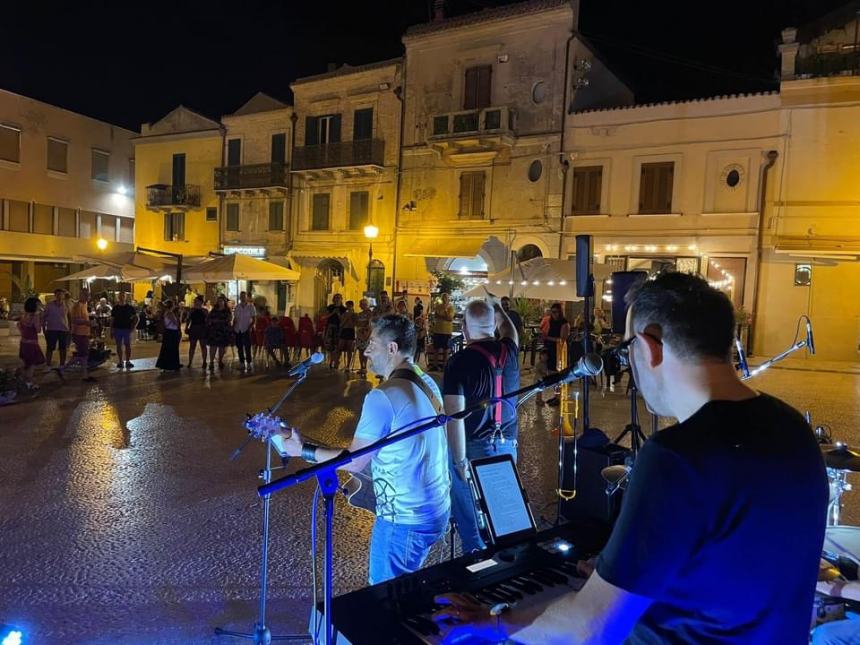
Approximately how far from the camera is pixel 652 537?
3.88ft

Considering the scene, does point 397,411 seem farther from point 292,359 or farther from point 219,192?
point 219,192

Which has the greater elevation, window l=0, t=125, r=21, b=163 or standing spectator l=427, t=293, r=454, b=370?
window l=0, t=125, r=21, b=163

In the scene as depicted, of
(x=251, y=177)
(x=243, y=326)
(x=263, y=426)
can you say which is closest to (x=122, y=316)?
(x=243, y=326)

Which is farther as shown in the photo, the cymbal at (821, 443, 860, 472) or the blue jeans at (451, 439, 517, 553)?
the blue jeans at (451, 439, 517, 553)

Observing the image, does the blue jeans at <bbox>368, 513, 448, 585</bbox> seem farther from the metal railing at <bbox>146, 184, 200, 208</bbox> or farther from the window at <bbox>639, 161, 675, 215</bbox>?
the metal railing at <bbox>146, 184, 200, 208</bbox>

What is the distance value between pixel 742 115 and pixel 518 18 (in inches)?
A: 329

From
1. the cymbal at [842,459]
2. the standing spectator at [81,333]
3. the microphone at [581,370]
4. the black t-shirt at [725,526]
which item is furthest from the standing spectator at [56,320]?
the black t-shirt at [725,526]

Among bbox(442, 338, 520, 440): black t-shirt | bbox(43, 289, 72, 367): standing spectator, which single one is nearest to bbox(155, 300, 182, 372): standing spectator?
bbox(43, 289, 72, 367): standing spectator

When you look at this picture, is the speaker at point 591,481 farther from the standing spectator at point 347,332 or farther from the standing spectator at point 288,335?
the standing spectator at point 288,335

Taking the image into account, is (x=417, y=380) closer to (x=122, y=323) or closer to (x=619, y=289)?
(x=619, y=289)

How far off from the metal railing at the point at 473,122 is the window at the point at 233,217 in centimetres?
1147

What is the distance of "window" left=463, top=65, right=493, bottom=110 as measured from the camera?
74.1 feet

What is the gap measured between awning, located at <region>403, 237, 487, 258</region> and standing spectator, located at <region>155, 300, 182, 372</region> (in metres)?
11.7

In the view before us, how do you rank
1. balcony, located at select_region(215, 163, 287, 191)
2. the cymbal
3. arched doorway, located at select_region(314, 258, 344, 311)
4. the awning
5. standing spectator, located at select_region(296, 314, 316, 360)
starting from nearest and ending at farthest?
the cymbal < standing spectator, located at select_region(296, 314, 316, 360) < the awning < arched doorway, located at select_region(314, 258, 344, 311) < balcony, located at select_region(215, 163, 287, 191)
